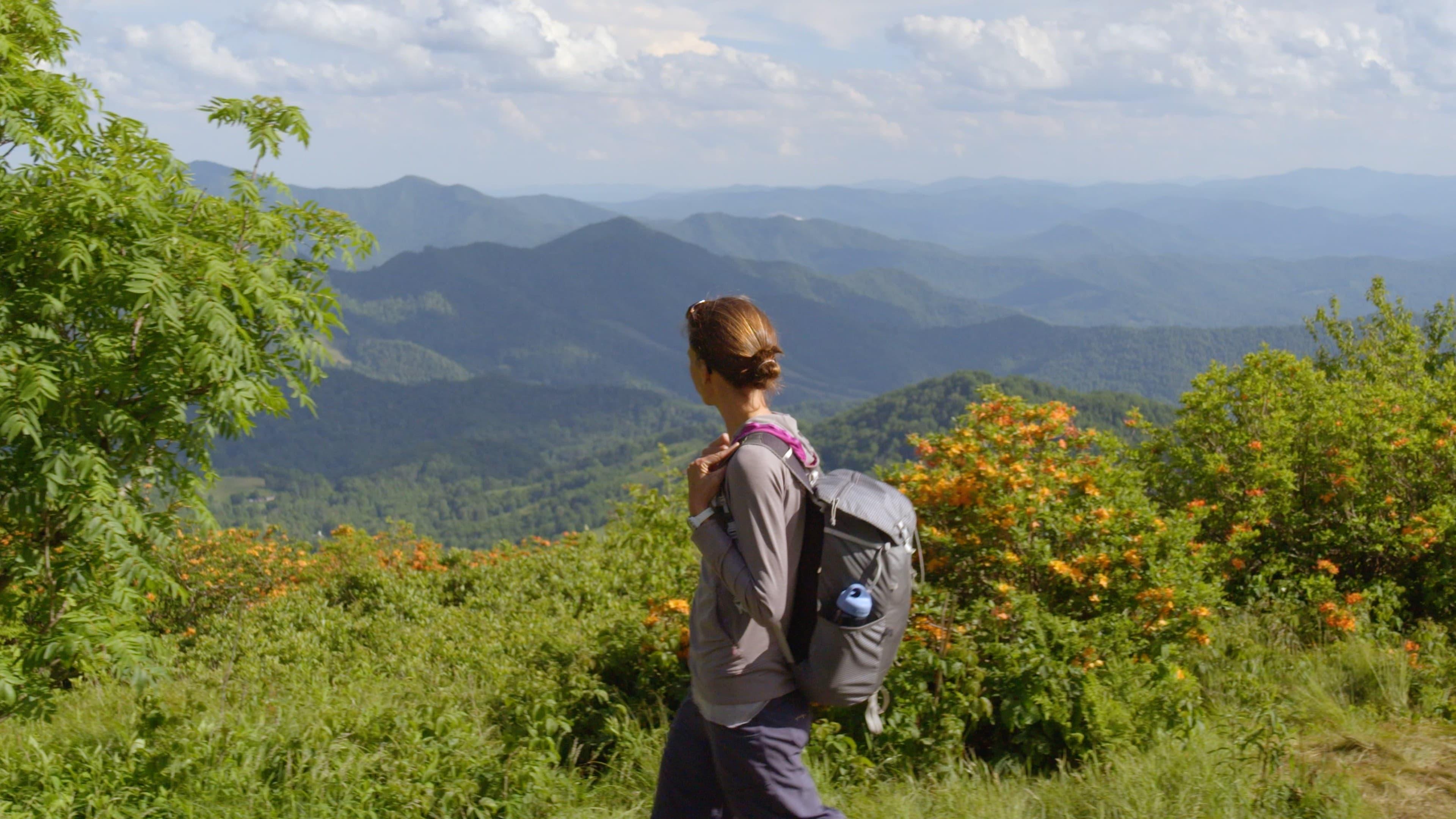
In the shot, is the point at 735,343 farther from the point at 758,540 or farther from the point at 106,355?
the point at 106,355

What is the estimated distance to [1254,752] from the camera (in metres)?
3.51

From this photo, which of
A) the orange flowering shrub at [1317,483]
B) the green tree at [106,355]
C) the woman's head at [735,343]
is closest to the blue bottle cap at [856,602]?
the woman's head at [735,343]

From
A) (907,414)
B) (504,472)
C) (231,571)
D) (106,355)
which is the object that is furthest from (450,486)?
(106,355)

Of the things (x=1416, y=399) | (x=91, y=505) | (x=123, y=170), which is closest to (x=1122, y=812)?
(x=91, y=505)

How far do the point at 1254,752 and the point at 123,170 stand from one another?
4.90 meters

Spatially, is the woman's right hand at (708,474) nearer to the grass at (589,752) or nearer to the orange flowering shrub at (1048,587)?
the grass at (589,752)

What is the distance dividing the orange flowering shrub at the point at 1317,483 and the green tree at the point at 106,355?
4925 mm

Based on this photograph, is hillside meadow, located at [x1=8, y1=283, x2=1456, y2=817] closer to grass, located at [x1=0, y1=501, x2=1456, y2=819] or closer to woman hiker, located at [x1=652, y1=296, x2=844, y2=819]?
grass, located at [x1=0, y1=501, x2=1456, y2=819]

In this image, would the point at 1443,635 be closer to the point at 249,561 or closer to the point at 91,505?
the point at 91,505

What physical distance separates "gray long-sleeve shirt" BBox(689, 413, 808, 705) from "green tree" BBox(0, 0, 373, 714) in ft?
7.25

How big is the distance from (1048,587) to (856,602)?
7.68 ft

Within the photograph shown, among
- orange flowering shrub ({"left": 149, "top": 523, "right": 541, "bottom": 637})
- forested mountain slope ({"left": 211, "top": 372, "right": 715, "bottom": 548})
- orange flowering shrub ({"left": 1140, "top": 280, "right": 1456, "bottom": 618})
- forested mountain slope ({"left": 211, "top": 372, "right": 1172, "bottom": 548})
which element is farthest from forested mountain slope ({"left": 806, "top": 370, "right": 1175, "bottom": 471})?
orange flowering shrub ({"left": 1140, "top": 280, "right": 1456, "bottom": 618})

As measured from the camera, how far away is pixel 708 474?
2305mm

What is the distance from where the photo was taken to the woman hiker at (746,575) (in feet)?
7.35
